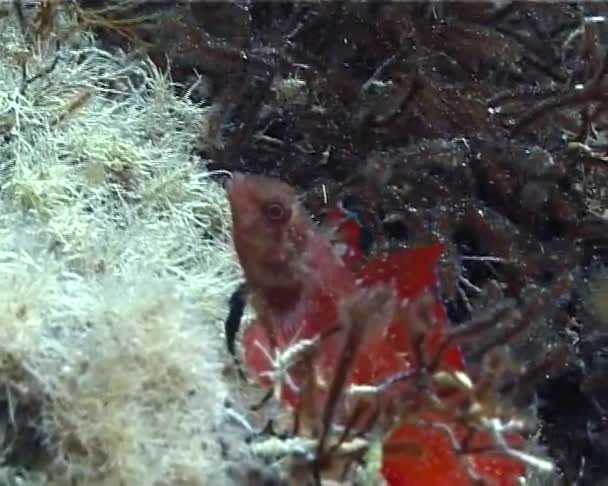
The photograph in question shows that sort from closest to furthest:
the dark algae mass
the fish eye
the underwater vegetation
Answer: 1. the underwater vegetation
2. the fish eye
3. the dark algae mass

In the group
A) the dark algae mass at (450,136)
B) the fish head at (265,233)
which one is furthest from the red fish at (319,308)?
the dark algae mass at (450,136)

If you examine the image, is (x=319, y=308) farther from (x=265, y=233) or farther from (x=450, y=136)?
(x=450, y=136)

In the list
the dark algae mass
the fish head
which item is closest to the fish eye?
the fish head

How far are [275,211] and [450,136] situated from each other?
39 centimetres

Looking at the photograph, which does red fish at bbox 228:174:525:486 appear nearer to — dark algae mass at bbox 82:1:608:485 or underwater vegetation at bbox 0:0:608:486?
underwater vegetation at bbox 0:0:608:486

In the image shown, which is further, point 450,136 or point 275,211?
point 450,136

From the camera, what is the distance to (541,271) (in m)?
1.22

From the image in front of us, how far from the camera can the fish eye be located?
964 millimetres

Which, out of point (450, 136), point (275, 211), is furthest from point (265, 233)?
point (450, 136)

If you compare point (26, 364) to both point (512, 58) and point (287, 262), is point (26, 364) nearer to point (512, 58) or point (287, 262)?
point (287, 262)

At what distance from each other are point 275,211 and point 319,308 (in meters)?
0.10

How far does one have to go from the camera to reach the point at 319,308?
0.95 m

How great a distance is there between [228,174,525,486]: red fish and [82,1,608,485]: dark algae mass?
6.6 inches

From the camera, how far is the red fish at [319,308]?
0.90 metres
